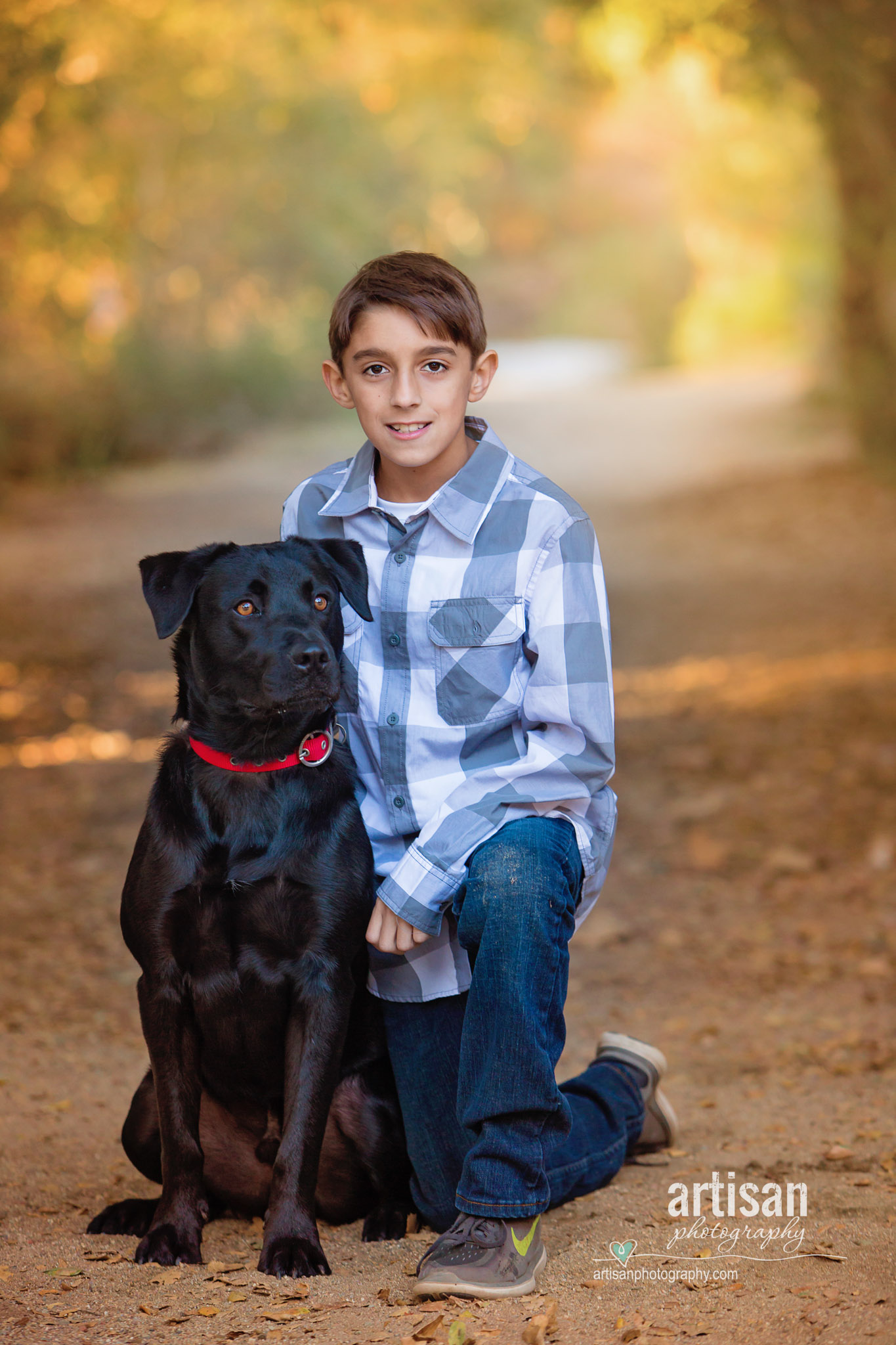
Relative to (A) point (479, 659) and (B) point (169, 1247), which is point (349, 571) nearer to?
(A) point (479, 659)

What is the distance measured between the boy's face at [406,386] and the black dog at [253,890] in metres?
0.25

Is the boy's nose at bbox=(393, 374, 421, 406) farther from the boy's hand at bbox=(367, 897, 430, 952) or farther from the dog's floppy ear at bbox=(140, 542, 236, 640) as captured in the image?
the boy's hand at bbox=(367, 897, 430, 952)

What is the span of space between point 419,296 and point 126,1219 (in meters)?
1.82

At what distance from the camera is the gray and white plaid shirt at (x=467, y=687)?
2.38m

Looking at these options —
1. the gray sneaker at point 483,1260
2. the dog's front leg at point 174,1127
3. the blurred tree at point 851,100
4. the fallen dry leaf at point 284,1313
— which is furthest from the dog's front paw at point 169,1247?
the blurred tree at point 851,100

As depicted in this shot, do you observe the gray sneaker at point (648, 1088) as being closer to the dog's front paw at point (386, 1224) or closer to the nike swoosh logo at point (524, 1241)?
the dog's front paw at point (386, 1224)

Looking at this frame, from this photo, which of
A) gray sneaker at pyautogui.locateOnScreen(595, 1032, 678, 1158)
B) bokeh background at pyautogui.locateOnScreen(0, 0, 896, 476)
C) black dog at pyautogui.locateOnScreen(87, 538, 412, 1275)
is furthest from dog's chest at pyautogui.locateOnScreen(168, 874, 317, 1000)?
bokeh background at pyautogui.locateOnScreen(0, 0, 896, 476)

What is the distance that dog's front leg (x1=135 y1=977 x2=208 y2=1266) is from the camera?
2326 millimetres

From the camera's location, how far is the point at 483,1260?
2172mm

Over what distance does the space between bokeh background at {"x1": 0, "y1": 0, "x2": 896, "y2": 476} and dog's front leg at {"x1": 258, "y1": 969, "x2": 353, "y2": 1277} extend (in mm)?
8848

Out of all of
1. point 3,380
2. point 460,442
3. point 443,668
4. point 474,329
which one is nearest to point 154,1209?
point 443,668

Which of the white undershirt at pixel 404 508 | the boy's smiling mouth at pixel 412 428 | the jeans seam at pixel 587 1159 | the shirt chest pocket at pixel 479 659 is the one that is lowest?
the jeans seam at pixel 587 1159

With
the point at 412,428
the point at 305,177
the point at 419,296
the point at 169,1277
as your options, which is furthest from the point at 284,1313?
the point at 305,177

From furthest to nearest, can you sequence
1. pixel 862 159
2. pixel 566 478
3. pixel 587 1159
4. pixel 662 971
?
pixel 566 478
pixel 862 159
pixel 662 971
pixel 587 1159
